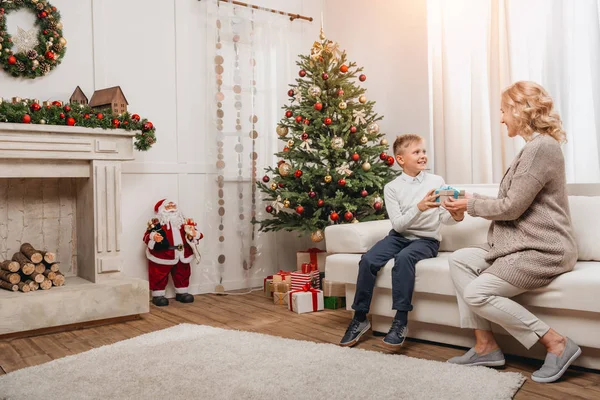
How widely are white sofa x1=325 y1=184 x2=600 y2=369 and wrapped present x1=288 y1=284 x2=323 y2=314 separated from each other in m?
0.57

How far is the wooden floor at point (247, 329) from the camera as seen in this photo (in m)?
2.24

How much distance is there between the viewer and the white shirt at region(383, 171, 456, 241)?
117 inches

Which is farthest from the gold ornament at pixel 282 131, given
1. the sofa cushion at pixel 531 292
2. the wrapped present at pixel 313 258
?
the sofa cushion at pixel 531 292

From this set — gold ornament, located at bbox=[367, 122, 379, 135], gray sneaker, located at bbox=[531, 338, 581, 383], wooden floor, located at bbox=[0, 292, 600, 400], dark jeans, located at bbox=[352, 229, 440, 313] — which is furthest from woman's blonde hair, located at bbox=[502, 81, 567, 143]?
gold ornament, located at bbox=[367, 122, 379, 135]

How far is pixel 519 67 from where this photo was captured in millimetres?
3773

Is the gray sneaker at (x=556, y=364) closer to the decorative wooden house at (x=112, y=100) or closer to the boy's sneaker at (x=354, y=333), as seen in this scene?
the boy's sneaker at (x=354, y=333)

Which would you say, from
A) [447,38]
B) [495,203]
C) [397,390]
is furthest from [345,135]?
[397,390]

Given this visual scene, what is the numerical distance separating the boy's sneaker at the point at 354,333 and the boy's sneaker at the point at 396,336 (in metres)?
0.20

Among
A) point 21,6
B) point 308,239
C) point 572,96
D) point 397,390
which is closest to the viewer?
point 397,390

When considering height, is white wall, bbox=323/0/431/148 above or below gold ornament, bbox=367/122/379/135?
above

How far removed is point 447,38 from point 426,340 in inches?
94.5

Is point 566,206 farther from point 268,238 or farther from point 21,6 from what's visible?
point 21,6

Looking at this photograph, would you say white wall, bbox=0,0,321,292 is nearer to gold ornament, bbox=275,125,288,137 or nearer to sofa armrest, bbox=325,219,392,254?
gold ornament, bbox=275,125,288,137

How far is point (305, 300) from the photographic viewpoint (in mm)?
3752
